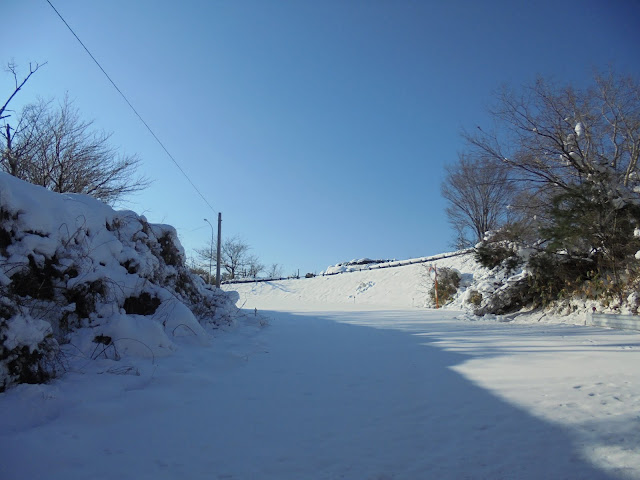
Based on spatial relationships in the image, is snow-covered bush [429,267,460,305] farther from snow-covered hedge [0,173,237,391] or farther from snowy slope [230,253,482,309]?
snow-covered hedge [0,173,237,391]

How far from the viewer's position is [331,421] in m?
2.62

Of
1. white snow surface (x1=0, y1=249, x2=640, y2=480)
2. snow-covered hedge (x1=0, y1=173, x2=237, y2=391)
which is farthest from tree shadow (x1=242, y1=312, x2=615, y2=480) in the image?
snow-covered hedge (x1=0, y1=173, x2=237, y2=391)

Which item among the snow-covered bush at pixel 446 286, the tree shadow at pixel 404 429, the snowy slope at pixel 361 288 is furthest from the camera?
the snowy slope at pixel 361 288

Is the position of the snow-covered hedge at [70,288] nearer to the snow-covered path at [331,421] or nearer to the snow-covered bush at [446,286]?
the snow-covered path at [331,421]

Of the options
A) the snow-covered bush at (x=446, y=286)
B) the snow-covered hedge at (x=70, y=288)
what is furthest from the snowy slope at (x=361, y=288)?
the snow-covered hedge at (x=70, y=288)

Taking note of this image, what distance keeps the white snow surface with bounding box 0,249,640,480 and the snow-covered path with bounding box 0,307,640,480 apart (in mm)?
11

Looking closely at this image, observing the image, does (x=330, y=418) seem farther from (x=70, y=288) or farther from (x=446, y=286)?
(x=446, y=286)

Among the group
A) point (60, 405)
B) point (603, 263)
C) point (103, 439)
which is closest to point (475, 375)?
point (103, 439)

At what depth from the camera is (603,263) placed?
935 cm

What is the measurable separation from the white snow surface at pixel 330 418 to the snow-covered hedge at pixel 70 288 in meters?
0.26

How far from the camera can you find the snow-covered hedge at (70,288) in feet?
9.16

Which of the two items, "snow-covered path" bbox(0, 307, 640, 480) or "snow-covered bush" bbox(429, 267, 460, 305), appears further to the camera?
"snow-covered bush" bbox(429, 267, 460, 305)

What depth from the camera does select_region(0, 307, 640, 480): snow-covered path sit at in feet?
6.29

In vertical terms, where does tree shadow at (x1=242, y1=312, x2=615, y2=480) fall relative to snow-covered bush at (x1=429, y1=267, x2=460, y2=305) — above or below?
below
